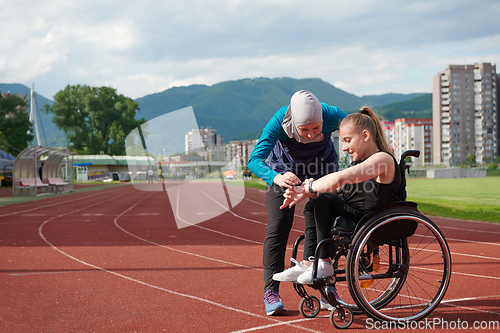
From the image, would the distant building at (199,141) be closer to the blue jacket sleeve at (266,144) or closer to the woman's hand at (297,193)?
the blue jacket sleeve at (266,144)

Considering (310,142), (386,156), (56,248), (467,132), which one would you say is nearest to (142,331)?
(310,142)

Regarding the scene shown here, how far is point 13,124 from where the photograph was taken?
158ft

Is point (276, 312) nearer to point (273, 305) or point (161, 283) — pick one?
point (273, 305)

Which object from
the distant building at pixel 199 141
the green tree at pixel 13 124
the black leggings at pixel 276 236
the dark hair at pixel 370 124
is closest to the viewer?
the dark hair at pixel 370 124

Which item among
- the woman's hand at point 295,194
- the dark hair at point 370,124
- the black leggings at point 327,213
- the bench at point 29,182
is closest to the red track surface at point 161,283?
the black leggings at point 327,213

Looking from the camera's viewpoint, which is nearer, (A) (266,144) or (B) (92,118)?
(A) (266,144)

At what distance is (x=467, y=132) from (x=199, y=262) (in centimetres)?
14661

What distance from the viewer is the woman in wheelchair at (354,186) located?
9.43 feet

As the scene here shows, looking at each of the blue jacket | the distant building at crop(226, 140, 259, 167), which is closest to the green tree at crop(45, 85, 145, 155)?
the distant building at crop(226, 140, 259, 167)

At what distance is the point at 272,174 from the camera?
123 inches

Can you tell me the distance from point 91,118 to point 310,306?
62.8m

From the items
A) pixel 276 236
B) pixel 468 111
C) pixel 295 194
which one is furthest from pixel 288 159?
pixel 468 111

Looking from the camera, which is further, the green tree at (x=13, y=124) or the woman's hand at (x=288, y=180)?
the green tree at (x=13, y=124)

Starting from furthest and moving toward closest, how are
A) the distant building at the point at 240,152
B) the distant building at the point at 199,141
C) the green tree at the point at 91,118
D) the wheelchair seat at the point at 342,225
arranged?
the green tree at the point at 91,118 → the distant building at the point at 240,152 → the distant building at the point at 199,141 → the wheelchair seat at the point at 342,225
